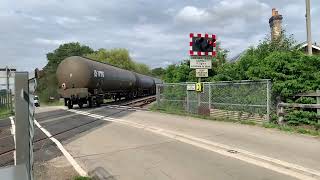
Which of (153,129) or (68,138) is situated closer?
(68,138)

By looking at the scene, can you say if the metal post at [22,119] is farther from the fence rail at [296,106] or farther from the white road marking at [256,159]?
the fence rail at [296,106]

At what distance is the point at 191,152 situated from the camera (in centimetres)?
948

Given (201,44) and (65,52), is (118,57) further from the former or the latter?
(201,44)

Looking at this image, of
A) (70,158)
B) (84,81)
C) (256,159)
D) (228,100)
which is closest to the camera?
(256,159)

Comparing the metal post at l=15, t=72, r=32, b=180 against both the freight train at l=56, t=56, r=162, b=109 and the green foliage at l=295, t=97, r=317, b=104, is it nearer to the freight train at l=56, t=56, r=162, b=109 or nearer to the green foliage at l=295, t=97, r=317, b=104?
the green foliage at l=295, t=97, r=317, b=104

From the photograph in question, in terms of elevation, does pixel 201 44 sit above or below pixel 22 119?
above

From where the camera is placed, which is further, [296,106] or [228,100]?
[228,100]

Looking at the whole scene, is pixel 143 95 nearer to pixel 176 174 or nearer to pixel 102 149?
pixel 102 149

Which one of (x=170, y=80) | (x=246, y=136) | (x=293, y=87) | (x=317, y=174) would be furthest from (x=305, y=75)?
(x=170, y=80)

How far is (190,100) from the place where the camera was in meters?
20.8

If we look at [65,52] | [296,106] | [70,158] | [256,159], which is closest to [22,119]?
[256,159]

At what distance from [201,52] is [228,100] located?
322cm

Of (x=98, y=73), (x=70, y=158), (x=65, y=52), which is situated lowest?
(x=70, y=158)

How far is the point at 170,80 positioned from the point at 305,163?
20.5 metres
